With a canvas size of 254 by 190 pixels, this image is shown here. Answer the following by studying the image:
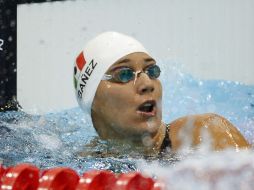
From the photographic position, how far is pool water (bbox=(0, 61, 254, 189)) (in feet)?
3.56

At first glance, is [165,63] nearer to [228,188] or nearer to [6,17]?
[6,17]

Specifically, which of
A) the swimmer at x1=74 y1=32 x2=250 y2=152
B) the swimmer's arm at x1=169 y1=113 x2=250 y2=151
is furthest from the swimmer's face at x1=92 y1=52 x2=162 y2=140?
the swimmer's arm at x1=169 y1=113 x2=250 y2=151

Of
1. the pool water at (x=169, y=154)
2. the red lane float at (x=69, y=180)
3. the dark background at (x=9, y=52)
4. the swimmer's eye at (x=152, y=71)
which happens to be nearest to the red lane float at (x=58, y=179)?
the red lane float at (x=69, y=180)

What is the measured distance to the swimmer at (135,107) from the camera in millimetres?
1832

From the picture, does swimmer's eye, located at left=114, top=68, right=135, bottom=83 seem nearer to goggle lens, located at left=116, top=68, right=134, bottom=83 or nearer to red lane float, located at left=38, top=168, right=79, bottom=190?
goggle lens, located at left=116, top=68, right=134, bottom=83

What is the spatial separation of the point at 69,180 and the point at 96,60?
0.91m

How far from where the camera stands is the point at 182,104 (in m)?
3.56

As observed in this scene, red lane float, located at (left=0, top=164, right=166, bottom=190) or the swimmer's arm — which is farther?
the swimmer's arm

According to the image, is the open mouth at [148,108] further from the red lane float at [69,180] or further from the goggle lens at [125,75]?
the red lane float at [69,180]

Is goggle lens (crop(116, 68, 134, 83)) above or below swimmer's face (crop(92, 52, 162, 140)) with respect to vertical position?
above

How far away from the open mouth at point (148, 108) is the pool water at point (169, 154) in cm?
13

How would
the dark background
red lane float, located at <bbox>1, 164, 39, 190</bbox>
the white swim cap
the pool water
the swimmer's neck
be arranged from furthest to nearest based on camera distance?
the dark background < the white swim cap < the swimmer's neck < red lane float, located at <bbox>1, 164, 39, 190</bbox> < the pool water

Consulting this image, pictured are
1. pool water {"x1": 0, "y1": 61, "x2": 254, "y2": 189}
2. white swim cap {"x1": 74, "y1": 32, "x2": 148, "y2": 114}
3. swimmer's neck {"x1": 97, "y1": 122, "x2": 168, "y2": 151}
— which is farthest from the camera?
white swim cap {"x1": 74, "y1": 32, "x2": 148, "y2": 114}

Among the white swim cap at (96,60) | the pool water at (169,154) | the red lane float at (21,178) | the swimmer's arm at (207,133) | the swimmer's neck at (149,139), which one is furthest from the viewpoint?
the white swim cap at (96,60)
